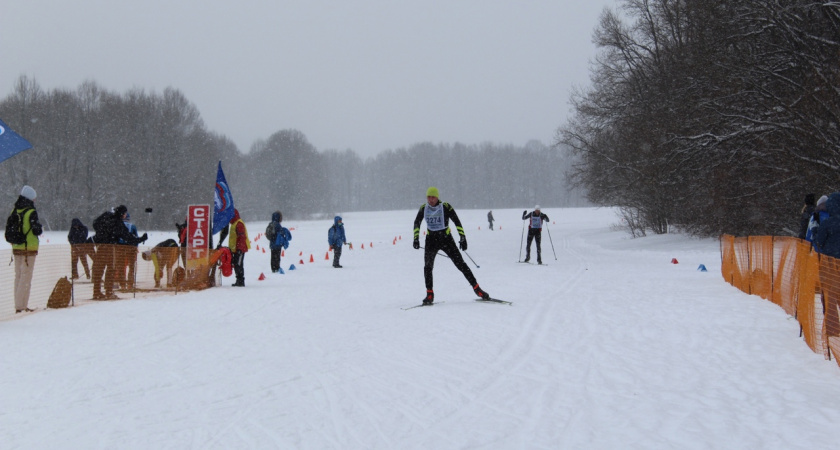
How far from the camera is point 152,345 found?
7.03m

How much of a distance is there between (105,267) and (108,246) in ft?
1.63

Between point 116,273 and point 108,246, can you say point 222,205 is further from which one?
point 108,246

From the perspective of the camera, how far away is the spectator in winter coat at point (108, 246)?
11.3 metres

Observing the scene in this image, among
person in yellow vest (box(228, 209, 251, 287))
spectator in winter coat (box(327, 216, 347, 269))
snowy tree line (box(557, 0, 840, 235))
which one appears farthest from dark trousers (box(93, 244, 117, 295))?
snowy tree line (box(557, 0, 840, 235))

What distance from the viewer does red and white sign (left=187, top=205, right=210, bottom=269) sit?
532 inches

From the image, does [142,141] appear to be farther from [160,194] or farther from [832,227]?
[832,227]

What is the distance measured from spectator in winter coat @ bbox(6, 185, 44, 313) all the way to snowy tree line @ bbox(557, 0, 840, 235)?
18100mm

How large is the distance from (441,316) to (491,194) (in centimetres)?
12002

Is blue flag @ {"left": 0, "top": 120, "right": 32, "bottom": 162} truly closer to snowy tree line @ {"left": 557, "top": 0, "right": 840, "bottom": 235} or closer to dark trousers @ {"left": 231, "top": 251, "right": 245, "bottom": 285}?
dark trousers @ {"left": 231, "top": 251, "right": 245, "bottom": 285}

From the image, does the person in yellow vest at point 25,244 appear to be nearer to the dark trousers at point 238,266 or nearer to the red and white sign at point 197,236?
the red and white sign at point 197,236

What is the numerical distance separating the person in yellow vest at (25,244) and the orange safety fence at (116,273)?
0.09 metres

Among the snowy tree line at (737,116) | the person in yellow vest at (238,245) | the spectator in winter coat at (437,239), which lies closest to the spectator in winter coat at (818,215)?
the spectator in winter coat at (437,239)

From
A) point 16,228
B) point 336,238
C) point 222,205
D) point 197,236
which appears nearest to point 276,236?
point 336,238

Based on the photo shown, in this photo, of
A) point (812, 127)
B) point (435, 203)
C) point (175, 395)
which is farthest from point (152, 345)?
point (812, 127)
